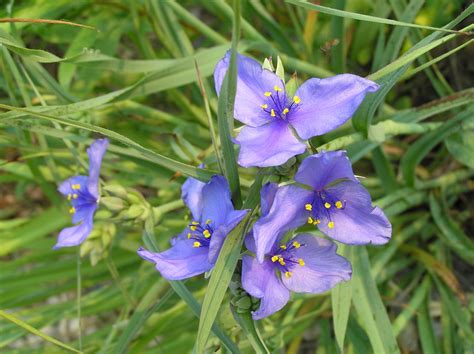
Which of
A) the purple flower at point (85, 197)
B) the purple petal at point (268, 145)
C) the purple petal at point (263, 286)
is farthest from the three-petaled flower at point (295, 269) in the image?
the purple flower at point (85, 197)

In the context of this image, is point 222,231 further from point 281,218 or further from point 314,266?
point 314,266

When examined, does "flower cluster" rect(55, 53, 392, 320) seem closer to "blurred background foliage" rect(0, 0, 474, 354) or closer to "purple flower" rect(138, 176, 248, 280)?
"purple flower" rect(138, 176, 248, 280)

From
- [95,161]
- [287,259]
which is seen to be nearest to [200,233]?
[287,259]

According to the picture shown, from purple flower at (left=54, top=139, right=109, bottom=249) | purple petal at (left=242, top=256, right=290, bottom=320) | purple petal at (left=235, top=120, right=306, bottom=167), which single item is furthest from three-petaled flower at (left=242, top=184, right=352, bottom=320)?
purple flower at (left=54, top=139, right=109, bottom=249)

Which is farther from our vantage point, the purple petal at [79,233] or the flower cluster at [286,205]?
the purple petal at [79,233]

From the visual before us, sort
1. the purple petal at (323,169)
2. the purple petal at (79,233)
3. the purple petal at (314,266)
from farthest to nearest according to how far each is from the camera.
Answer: the purple petal at (79,233)
the purple petal at (314,266)
the purple petal at (323,169)

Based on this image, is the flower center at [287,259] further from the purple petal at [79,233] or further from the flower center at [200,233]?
the purple petal at [79,233]

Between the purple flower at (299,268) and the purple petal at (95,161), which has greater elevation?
the purple petal at (95,161)

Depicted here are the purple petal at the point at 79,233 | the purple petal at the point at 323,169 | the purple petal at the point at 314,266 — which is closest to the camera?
the purple petal at the point at 323,169

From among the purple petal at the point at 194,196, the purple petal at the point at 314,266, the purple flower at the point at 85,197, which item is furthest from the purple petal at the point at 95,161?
the purple petal at the point at 314,266
